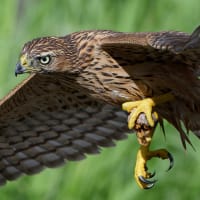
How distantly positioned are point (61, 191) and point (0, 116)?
1811mm

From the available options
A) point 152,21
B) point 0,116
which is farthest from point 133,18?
point 0,116

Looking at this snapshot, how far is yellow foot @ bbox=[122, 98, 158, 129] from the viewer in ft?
36.0

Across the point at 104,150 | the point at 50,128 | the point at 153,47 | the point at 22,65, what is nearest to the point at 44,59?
the point at 22,65

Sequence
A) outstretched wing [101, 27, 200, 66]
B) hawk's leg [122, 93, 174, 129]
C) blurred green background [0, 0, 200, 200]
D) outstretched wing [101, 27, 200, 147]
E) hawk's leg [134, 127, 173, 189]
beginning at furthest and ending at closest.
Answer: blurred green background [0, 0, 200, 200], hawk's leg [134, 127, 173, 189], hawk's leg [122, 93, 174, 129], outstretched wing [101, 27, 200, 147], outstretched wing [101, 27, 200, 66]

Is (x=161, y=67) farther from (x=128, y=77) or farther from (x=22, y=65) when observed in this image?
(x=22, y=65)

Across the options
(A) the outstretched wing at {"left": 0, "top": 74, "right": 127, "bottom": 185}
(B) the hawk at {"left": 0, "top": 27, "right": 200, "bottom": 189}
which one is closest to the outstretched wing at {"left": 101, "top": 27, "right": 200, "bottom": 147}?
(B) the hawk at {"left": 0, "top": 27, "right": 200, "bottom": 189}

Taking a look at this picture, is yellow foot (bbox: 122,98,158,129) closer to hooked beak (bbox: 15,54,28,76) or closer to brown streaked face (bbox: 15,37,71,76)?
brown streaked face (bbox: 15,37,71,76)

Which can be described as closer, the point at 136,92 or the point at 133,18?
the point at 136,92

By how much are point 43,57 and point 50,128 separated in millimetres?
1530

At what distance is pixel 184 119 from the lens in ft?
37.3

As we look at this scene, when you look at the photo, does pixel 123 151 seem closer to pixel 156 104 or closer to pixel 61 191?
pixel 61 191

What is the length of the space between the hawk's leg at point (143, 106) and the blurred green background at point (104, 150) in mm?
2153

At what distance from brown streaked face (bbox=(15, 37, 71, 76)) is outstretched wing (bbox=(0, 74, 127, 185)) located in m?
0.68

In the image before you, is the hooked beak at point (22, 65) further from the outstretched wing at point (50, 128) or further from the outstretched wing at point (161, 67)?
the outstretched wing at point (50, 128)
